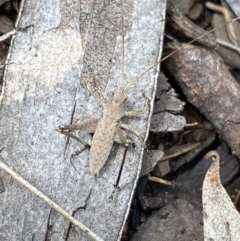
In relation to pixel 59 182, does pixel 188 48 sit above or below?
above

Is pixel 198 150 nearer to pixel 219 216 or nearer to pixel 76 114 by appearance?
pixel 219 216

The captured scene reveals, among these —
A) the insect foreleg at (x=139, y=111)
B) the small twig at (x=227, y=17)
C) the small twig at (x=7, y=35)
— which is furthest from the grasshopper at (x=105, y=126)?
the small twig at (x=227, y=17)

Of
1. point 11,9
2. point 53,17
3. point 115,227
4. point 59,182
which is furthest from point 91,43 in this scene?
point 115,227

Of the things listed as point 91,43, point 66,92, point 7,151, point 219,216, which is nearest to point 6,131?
point 7,151

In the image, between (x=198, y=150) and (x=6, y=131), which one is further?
(x=198, y=150)

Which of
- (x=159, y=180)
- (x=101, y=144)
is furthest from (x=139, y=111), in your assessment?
(x=159, y=180)

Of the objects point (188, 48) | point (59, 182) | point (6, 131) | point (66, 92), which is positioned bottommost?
point (59, 182)

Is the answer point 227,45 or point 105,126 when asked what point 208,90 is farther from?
point 105,126
